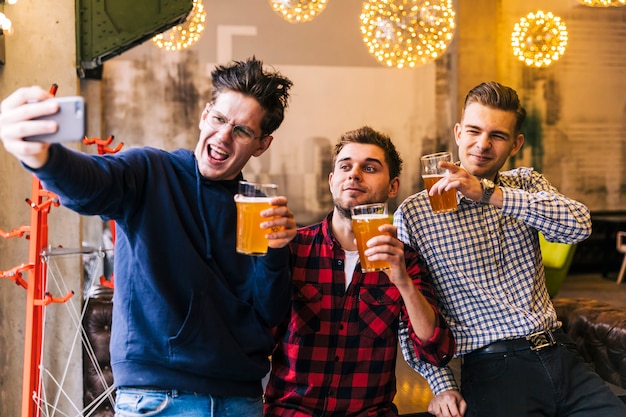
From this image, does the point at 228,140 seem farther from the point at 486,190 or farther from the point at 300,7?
the point at 300,7

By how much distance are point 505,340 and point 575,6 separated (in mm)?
9409

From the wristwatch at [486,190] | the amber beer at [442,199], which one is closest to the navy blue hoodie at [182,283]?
the amber beer at [442,199]

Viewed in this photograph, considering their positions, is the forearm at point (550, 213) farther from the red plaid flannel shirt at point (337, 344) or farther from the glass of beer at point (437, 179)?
the red plaid flannel shirt at point (337, 344)

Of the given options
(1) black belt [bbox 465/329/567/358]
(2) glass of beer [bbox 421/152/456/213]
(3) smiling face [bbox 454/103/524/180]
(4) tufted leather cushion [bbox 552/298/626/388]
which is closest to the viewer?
(2) glass of beer [bbox 421/152/456/213]

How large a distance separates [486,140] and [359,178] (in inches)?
22.3

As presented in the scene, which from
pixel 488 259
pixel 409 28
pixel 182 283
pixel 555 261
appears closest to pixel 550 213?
pixel 488 259

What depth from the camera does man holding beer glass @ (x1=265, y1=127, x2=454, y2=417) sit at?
2.12m

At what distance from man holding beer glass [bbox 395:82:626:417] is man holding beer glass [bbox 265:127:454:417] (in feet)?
0.69

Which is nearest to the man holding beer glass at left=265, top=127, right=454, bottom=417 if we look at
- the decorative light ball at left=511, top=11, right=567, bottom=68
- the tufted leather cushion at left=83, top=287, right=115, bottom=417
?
the tufted leather cushion at left=83, top=287, right=115, bottom=417

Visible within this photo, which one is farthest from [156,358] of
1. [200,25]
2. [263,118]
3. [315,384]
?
[200,25]

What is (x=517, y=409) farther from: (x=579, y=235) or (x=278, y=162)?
(x=278, y=162)

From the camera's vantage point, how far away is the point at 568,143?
10.3 metres

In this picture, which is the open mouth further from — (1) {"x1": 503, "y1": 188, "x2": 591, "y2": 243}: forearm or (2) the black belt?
(2) the black belt

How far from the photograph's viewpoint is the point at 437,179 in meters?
2.21
